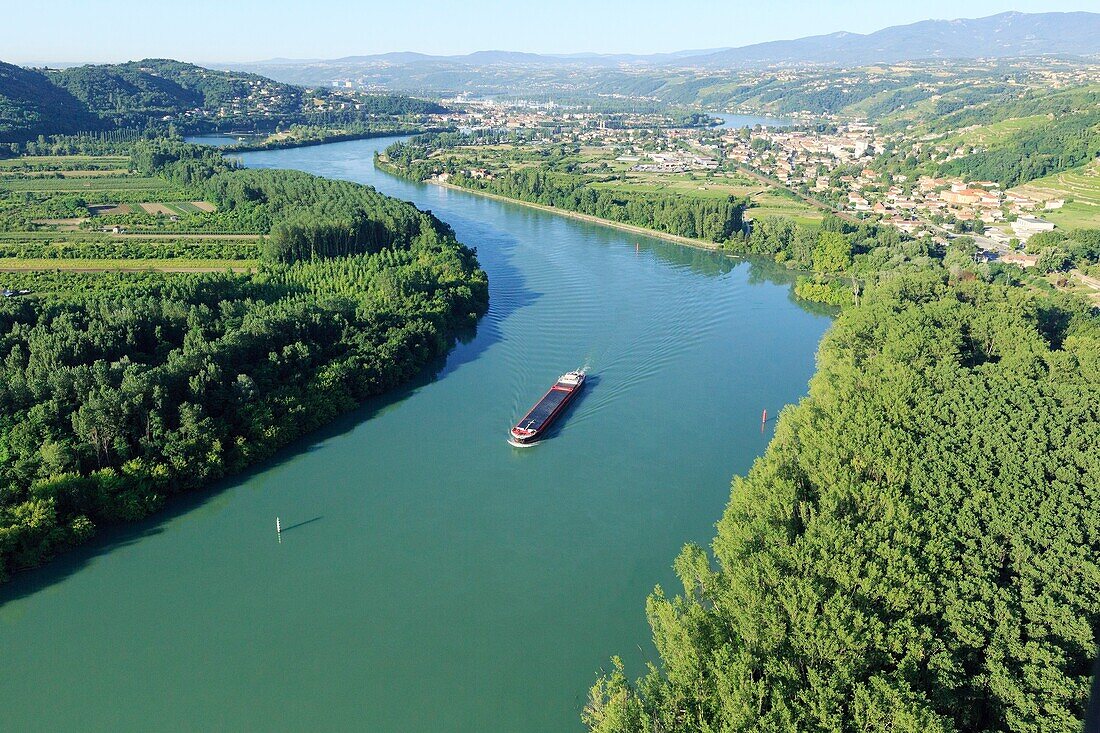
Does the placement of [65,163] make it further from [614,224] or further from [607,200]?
[614,224]

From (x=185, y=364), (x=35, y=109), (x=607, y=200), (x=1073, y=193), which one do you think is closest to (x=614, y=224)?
(x=607, y=200)

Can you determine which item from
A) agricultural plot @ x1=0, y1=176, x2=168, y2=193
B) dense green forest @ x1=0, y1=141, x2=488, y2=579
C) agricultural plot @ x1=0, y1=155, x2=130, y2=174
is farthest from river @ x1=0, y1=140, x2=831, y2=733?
agricultural plot @ x1=0, y1=155, x2=130, y2=174

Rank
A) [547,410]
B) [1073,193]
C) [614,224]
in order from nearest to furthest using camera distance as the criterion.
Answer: [547,410], [614,224], [1073,193]

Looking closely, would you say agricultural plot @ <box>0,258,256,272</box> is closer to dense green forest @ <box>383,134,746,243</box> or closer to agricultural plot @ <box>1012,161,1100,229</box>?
dense green forest @ <box>383,134,746,243</box>

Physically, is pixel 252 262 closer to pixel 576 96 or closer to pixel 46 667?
pixel 46 667

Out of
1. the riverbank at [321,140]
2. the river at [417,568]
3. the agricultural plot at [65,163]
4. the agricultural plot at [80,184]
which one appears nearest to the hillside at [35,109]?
the agricultural plot at [65,163]

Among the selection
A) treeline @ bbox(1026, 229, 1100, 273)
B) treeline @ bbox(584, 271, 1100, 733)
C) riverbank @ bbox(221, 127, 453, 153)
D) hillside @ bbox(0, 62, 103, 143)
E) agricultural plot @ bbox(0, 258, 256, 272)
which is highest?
hillside @ bbox(0, 62, 103, 143)
